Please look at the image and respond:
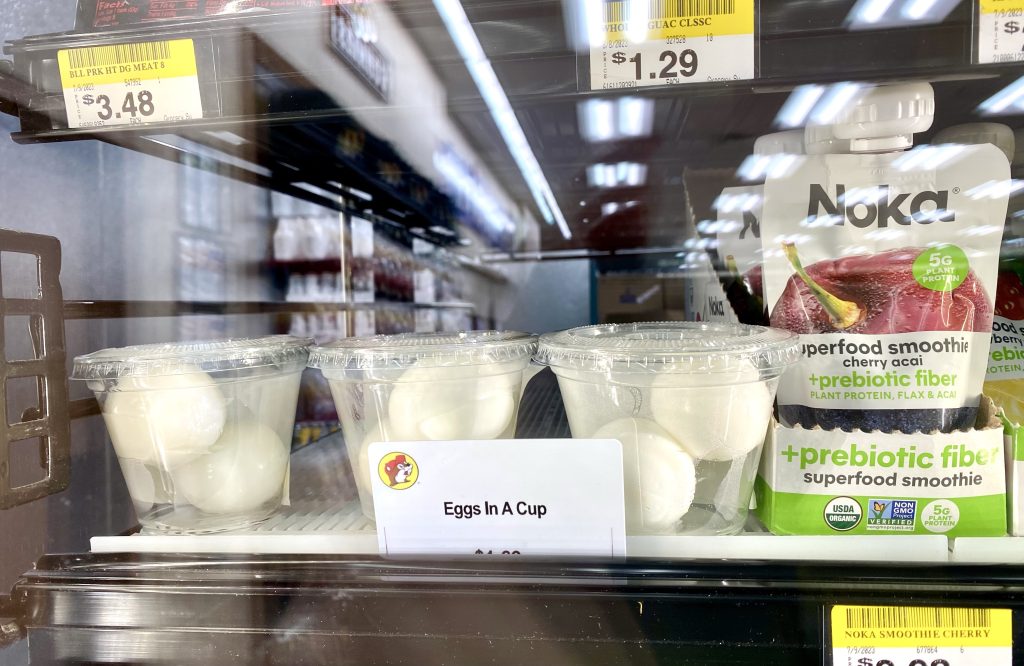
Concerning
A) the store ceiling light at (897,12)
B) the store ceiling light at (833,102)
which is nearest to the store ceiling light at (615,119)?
the store ceiling light at (833,102)

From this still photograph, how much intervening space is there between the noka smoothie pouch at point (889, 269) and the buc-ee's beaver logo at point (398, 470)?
0.45 metres

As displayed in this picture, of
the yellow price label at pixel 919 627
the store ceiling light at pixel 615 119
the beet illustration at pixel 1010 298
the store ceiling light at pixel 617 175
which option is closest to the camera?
the yellow price label at pixel 919 627

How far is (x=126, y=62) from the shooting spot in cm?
74

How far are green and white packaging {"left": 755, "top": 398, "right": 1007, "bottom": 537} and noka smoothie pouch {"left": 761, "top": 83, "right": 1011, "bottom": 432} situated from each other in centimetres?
6

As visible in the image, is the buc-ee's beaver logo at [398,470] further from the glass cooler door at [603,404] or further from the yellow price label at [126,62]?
the yellow price label at [126,62]

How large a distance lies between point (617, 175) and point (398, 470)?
34.2 inches

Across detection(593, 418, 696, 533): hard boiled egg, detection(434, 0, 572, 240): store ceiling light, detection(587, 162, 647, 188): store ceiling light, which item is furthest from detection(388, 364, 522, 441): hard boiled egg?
detection(587, 162, 647, 188): store ceiling light

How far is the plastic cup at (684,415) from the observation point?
2.19 feet

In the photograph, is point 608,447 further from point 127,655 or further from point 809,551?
point 127,655

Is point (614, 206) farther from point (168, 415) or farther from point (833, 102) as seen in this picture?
point (168, 415)

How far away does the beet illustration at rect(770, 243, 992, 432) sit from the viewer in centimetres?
73

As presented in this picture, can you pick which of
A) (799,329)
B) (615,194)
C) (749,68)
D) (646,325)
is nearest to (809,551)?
(799,329)

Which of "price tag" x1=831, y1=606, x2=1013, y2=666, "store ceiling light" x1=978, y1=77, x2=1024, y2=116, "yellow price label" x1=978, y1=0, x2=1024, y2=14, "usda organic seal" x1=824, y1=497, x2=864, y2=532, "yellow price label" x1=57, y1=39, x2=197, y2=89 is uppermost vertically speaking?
"yellow price label" x1=57, y1=39, x2=197, y2=89

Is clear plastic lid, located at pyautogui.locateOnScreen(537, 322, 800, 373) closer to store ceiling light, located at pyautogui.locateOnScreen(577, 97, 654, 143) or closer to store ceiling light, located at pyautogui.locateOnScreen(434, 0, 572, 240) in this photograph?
store ceiling light, located at pyautogui.locateOnScreen(434, 0, 572, 240)
